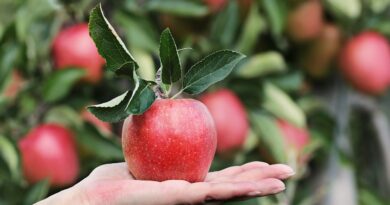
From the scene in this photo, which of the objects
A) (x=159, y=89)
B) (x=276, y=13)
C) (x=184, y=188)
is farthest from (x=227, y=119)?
(x=184, y=188)

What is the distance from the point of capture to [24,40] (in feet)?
4.76

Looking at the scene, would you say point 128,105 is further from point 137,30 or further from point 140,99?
point 137,30

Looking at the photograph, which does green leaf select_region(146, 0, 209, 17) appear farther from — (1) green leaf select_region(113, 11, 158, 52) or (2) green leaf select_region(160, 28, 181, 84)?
(2) green leaf select_region(160, 28, 181, 84)

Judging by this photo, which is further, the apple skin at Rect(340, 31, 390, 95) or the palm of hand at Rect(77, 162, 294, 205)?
the apple skin at Rect(340, 31, 390, 95)

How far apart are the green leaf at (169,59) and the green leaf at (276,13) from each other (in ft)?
2.44

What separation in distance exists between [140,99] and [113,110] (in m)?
0.03

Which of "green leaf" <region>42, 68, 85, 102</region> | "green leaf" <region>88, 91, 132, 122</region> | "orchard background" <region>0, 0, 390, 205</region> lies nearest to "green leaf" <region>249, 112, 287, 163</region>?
"orchard background" <region>0, 0, 390, 205</region>

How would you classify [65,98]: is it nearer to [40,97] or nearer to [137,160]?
[40,97]

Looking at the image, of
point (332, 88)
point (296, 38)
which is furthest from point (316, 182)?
point (296, 38)

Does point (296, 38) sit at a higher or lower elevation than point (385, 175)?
higher

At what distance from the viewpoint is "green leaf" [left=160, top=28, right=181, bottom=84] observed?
2.58ft

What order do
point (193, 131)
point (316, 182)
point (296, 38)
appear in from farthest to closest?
1. point (316, 182)
2. point (296, 38)
3. point (193, 131)

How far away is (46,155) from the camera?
1447 mm

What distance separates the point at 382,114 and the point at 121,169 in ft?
4.02
